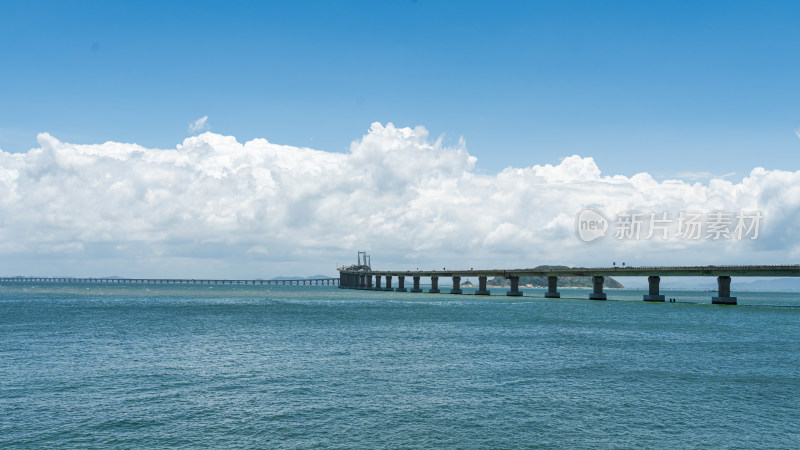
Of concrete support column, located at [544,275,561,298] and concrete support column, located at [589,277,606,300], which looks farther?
concrete support column, located at [544,275,561,298]

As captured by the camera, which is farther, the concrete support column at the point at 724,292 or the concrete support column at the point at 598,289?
the concrete support column at the point at 598,289

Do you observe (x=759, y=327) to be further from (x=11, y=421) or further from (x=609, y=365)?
(x=11, y=421)

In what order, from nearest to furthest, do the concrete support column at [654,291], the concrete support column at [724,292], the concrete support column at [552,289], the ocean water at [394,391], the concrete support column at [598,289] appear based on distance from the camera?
the ocean water at [394,391] → the concrete support column at [724,292] → the concrete support column at [654,291] → the concrete support column at [598,289] → the concrete support column at [552,289]

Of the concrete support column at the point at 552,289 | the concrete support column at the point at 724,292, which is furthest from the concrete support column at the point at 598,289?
the concrete support column at the point at 724,292

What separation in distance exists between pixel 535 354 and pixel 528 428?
23.4 m

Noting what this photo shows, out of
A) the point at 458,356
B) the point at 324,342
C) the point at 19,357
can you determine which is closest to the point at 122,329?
the point at 19,357

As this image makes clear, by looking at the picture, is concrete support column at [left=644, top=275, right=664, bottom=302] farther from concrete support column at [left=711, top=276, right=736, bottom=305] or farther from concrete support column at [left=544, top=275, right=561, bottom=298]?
concrete support column at [left=544, top=275, right=561, bottom=298]

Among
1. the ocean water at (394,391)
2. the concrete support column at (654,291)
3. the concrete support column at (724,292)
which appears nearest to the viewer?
the ocean water at (394,391)

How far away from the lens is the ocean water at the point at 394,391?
990 inches

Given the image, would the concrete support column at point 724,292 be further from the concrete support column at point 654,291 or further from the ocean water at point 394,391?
the ocean water at point 394,391

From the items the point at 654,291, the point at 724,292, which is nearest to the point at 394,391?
the point at 724,292

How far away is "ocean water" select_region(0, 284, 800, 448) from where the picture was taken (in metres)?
25.2

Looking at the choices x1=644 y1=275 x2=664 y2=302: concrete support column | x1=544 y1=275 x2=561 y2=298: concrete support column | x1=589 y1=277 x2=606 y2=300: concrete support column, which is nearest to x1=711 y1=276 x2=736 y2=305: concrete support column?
x1=644 y1=275 x2=664 y2=302: concrete support column

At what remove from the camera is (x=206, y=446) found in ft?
77.3
